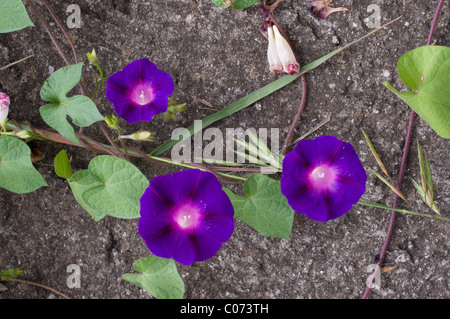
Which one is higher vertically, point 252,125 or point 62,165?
point 252,125

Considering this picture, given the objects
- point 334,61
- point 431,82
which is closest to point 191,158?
point 334,61

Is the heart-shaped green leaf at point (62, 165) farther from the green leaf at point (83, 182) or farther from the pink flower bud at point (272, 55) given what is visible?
the pink flower bud at point (272, 55)

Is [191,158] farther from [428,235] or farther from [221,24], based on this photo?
[428,235]

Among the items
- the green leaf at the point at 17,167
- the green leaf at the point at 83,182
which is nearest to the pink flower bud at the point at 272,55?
the green leaf at the point at 83,182

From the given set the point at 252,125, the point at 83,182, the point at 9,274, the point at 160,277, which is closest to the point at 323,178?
the point at 252,125

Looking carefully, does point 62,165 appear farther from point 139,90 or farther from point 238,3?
point 238,3

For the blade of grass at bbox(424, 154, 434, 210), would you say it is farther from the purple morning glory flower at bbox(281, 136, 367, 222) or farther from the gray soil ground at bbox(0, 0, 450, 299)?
the purple morning glory flower at bbox(281, 136, 367, 222)
